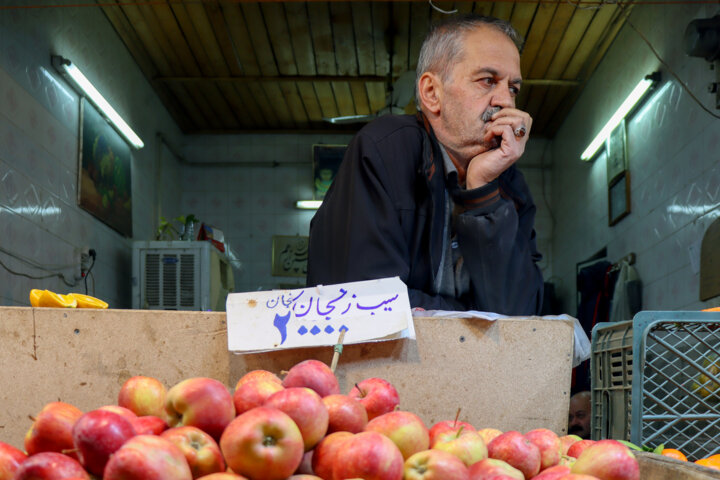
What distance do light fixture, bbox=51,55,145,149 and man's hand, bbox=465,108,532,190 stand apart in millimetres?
4034

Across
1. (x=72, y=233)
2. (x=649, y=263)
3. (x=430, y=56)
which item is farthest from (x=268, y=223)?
(x=430, y=56)

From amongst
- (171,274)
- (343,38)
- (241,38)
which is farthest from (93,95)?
(343,38)

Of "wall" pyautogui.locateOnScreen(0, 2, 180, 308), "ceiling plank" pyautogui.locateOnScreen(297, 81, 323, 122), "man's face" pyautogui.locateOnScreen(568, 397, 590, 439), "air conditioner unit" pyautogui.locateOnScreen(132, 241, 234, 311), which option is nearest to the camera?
"man's face" pyautogui.locateOnScreen(568, 397, 590, 439)

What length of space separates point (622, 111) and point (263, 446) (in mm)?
5732

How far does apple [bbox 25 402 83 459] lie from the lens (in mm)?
925

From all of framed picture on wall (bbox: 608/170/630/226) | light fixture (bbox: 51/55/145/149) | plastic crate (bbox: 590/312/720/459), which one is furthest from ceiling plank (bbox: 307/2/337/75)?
plastic crate (bbox: 590/312/720/459)

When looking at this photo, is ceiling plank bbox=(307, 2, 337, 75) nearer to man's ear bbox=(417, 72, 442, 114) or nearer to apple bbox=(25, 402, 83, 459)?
man's ear bbox=(417, 72, 442, 114)

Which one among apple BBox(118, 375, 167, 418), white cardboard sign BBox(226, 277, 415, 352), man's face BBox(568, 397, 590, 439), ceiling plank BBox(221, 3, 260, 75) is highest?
ceiling plank BBox(221, 3, 260, 75)

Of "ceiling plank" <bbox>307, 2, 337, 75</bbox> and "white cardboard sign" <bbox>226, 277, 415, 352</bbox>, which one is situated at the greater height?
"ceiling plank" <bbox>307, 2, 337, 75</bbox>

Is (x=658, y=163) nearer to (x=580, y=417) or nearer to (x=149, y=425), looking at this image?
(x=580, y=417)

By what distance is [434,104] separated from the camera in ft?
6.54

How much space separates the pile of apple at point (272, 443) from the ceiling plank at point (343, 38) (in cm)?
518

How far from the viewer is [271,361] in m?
1.41

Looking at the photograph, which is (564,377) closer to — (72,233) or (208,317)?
(208,317)
